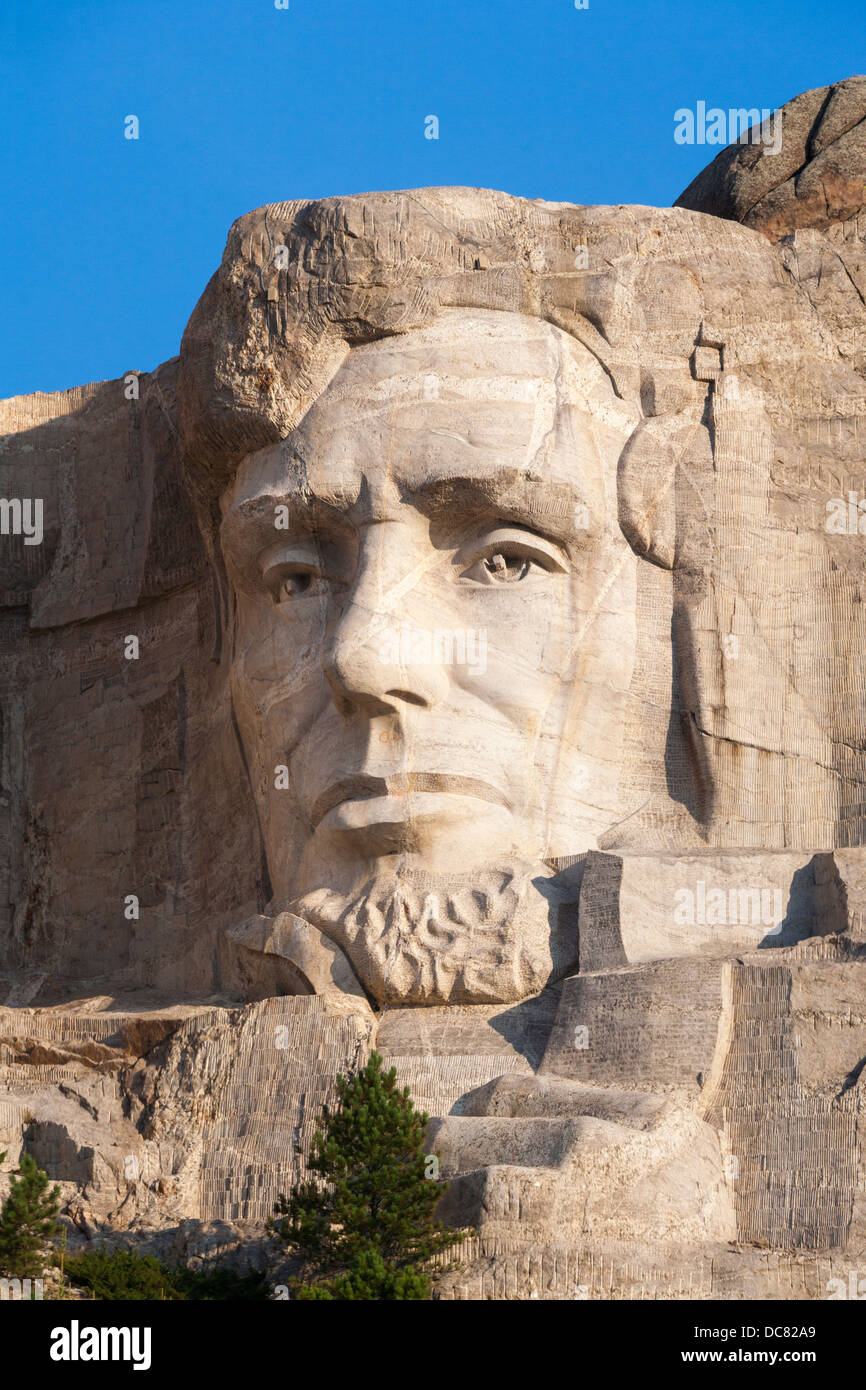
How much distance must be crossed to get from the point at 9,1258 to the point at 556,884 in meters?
4.94

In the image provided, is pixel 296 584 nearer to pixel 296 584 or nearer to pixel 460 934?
pixel 296 584

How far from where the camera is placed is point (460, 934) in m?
19.1

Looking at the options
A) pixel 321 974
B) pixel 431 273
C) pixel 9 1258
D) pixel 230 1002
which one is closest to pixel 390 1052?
pixel 321 974

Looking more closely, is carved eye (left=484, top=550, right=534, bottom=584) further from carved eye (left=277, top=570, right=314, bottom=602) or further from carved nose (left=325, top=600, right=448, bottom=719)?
carved eye (left=277, top=570, right=314, bottom=602)

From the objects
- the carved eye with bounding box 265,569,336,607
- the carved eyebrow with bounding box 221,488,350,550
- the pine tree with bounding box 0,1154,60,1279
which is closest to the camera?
the pine tree with bounding box 0,1154,60,1279

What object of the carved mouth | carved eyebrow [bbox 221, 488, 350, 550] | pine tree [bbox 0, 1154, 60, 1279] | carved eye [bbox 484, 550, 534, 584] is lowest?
pine tree [bbox 0, 1154, 60, 1279]

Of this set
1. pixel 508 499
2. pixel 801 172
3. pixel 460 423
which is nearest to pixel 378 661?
pixel 508 499

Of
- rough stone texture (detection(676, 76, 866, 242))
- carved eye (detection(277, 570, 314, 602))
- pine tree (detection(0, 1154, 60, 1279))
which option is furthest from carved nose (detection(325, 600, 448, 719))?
pine tree (detection(0, 1154, 60, 1279))

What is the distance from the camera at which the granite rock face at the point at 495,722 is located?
17906mm

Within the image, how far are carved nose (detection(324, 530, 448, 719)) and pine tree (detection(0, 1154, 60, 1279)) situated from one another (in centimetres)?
467

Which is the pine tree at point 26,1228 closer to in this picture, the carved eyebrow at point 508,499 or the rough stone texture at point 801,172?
the carved eyebrow at point 508,499

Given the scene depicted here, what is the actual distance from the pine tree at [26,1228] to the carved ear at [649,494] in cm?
647

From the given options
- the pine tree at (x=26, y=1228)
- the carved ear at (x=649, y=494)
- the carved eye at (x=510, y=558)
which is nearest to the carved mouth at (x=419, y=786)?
the carved eye at (x=510, y=558)

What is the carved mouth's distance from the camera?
1952 centimetres
